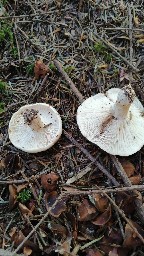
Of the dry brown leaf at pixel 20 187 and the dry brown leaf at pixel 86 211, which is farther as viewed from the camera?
the dry brown leaf at pixel 20 187

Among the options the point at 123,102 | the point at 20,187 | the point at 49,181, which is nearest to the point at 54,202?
the point at 49,181

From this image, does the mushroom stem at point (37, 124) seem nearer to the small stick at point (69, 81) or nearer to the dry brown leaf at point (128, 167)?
the small stick at point (69, 81)

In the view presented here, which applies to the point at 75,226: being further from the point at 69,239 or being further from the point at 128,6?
the point at 128,6

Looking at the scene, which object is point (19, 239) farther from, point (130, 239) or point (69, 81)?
point (69, 81)

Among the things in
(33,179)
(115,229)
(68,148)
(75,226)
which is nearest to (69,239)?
(75,226)

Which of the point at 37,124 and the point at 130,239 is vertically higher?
the point at 37,124

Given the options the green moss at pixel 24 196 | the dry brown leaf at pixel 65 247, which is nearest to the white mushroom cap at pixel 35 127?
the green moss at pixel 24 196

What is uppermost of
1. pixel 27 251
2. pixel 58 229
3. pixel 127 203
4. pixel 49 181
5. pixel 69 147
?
pixel 69 147
